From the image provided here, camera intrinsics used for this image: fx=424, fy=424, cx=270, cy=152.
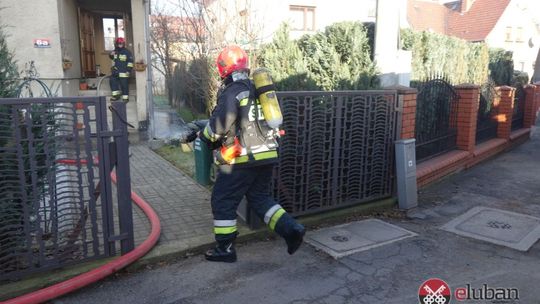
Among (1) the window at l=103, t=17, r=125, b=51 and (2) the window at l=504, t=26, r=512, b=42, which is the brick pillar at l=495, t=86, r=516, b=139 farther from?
(2) the window at l=504, t=26, r=512, b=42

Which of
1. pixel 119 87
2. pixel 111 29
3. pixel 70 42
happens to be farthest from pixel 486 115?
pixel 111 29

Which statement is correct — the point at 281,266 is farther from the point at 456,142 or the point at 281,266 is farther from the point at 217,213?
the point at 456,142

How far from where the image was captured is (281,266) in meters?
3.79

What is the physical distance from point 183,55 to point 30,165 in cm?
1085

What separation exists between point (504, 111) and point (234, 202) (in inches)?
323

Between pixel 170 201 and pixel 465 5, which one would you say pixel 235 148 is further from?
pixel 465 5

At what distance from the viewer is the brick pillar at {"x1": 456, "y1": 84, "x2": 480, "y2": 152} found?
7.34 metres

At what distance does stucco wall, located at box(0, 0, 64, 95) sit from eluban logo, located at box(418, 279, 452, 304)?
335 inches

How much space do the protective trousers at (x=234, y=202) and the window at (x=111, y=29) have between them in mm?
12102

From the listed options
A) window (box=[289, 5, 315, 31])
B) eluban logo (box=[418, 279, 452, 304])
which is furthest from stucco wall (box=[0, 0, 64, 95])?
window (box=[289, 5, 315, 31])

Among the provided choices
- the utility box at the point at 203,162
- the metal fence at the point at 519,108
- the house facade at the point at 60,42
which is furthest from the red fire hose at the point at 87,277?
the metal fence at the point at 519,108

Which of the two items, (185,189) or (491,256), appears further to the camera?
(185,189)

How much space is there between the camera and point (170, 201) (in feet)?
17.8

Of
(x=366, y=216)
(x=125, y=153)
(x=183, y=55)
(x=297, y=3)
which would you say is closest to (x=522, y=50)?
(x=297, y=3)
